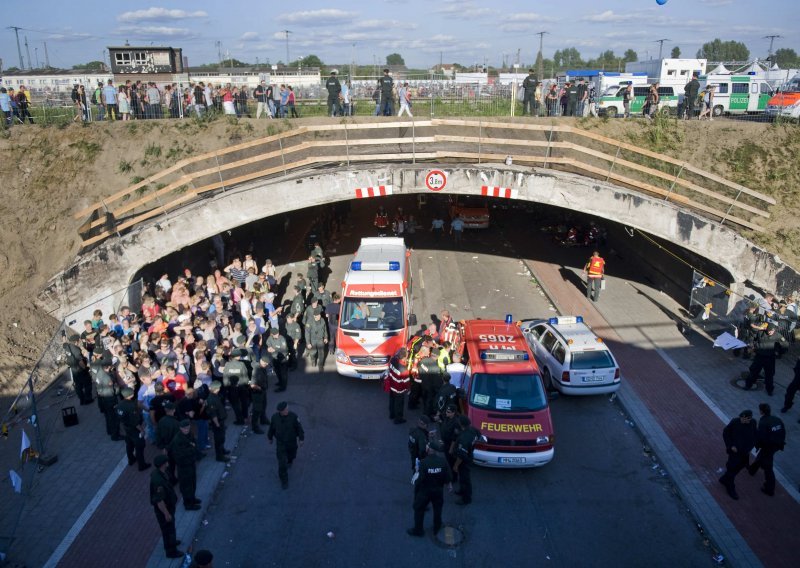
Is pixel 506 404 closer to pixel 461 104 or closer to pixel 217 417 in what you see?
pixel 217 417

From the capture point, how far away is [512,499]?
34.6ft

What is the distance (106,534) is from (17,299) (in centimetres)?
1001

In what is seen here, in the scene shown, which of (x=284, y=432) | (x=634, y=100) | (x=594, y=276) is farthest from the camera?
(x=634, y=100)

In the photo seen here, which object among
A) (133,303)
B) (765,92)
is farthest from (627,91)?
(133,303)

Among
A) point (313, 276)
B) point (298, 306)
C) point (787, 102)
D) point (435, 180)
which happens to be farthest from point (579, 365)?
point (787, 102)

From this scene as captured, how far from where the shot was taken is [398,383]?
1236 centimetres

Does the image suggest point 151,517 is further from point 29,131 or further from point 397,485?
point 29,131

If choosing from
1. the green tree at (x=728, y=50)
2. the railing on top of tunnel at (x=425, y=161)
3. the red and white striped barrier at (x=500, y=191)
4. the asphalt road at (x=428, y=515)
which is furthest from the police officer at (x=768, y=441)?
the green tree at (x=728, y=50)

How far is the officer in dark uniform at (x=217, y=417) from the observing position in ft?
36.0

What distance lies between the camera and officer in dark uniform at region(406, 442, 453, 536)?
894 cm

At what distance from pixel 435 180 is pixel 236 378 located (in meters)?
8.51

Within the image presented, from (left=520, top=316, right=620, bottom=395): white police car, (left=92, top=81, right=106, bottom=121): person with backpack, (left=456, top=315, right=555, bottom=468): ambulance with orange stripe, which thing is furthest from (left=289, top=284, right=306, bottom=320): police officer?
→ (left=92, top=81, right=106, bottom=121): person with backpack

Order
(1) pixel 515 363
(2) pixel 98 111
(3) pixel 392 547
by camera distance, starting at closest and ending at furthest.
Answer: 1. (3) pixel 392 547
2. (1) pixel 515 363
3. (2) pixel 98 111

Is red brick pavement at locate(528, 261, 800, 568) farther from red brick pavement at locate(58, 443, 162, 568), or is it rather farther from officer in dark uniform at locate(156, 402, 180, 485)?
red brick pavement at locate(58, 443, 162, 568)
